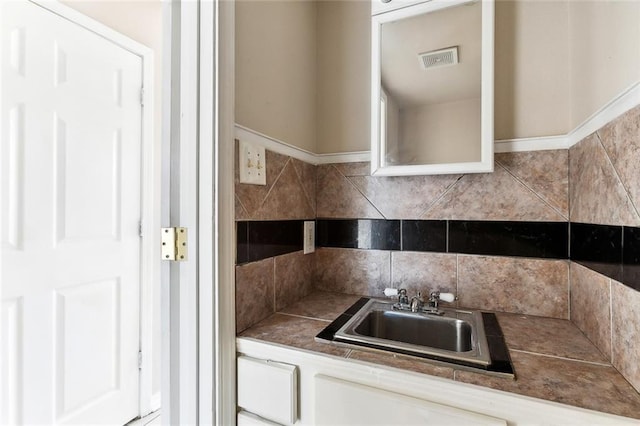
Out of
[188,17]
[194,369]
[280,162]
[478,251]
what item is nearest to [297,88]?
[280,162]

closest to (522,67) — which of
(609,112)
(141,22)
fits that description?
(609,112)

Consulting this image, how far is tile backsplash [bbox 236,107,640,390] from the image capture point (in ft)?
2.27

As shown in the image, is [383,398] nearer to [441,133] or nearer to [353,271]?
[353,271]

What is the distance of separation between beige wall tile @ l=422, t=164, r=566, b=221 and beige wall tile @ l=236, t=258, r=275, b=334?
708mm

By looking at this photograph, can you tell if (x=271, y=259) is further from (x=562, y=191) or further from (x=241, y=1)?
(x=562, y=191)

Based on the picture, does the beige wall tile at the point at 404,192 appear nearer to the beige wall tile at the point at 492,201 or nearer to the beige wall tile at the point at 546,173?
the beige wall tile at the point at 492,201

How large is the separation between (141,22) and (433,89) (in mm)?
1612

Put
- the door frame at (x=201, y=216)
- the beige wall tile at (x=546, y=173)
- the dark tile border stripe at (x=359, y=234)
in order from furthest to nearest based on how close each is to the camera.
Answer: the dark tile border stripe at (x=359, y=234) < the beige wall tile at (x=546, y=173) < the door frame at (x=201, y=216)

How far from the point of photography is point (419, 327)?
1076mm

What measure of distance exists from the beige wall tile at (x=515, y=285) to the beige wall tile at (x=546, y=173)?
8.5 inches

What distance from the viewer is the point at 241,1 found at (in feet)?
3.12

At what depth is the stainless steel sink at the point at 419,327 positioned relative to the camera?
0.94 metres

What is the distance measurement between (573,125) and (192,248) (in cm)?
131

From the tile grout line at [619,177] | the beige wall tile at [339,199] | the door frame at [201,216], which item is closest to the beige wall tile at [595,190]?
the tile grout line at [619,177]
